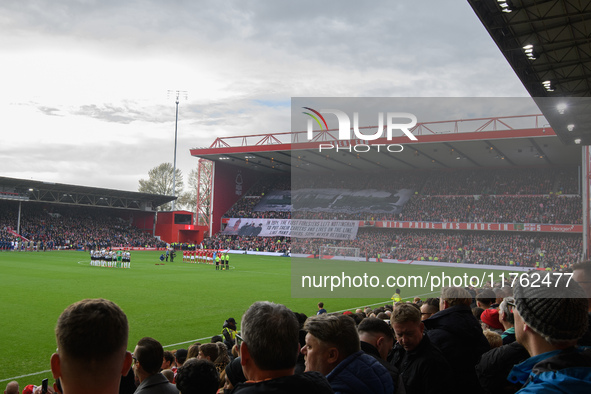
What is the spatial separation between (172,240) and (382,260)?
3144 cm

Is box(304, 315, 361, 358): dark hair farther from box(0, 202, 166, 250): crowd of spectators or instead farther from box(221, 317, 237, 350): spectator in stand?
box(0, 202, 166, 250): crowd of spectators

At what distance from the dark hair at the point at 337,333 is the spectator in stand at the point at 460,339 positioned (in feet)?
5.97

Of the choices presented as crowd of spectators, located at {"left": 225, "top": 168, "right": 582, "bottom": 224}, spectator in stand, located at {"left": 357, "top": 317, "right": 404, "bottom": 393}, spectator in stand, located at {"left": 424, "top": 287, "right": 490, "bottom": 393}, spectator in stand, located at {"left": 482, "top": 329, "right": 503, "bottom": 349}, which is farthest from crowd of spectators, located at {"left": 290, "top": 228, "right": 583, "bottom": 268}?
spectator in stand, located at {"left": 357, "top": 317, "right": 404, "bottom": 393}

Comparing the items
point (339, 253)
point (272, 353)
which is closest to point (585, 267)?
point (272, 353)

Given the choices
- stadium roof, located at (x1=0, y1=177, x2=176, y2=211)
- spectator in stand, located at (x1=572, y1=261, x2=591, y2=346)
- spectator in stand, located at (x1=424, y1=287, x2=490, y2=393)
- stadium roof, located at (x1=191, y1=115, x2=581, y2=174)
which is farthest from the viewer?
stadium roof, located at (x1=0, y1=177, x2=176, y2=211)

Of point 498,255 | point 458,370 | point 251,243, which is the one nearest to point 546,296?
point 458,370

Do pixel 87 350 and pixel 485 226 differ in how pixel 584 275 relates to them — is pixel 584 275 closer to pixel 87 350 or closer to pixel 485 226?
pixel 87 350

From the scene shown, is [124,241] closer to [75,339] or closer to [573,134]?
[573,134]

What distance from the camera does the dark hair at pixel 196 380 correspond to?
3186 millimetres

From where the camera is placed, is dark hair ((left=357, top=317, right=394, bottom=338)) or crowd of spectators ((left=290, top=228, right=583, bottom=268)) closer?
dark hair ((left=357, top=317, right=394, bottom=338))

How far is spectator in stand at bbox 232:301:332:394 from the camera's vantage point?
2023mm

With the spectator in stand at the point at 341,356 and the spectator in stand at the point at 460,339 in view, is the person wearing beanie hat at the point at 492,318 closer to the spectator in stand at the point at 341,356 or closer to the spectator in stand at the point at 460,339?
the spectator in stand at the point at 460,339

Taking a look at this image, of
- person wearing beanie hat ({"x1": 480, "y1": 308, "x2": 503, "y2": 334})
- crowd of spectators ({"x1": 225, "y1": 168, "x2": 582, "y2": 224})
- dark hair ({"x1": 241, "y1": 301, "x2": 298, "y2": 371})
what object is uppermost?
crowd of spectators ({"x1": 225, "y1": 168, "x2": 582, "y2": 224})

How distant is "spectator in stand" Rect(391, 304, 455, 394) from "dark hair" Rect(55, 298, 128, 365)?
8.20ft
